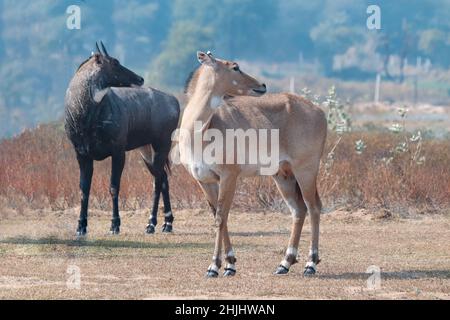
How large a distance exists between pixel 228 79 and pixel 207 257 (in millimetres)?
2394

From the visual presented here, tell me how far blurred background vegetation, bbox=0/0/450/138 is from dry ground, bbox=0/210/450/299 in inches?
2024

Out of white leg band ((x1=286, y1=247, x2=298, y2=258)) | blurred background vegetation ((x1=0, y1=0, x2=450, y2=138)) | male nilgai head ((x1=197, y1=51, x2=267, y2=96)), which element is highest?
blurred background vegetation ((x1=0, y1=0, x2=450, y2=138))

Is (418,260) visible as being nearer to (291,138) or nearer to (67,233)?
(291,138)

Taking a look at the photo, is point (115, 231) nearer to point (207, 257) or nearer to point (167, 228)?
point (167, 228)

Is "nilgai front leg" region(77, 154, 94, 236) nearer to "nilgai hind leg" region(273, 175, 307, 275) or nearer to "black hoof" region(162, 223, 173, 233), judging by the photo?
"black hoof" region(162, 223, 173, 233)

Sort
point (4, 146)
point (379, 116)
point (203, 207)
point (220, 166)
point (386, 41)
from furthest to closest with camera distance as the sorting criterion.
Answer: point (386, 41)
point (379, 116)
point (4, 146)
point (203, 207)
point (220, 166)

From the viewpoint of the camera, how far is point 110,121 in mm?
17750

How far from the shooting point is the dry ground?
12403 millimetres

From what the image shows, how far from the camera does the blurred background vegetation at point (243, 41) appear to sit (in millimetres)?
74188

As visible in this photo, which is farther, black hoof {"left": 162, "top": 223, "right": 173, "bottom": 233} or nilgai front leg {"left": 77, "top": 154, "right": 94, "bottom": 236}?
black hoof {"left": 162, "top": 223, "right": 173, "bottom": 233}

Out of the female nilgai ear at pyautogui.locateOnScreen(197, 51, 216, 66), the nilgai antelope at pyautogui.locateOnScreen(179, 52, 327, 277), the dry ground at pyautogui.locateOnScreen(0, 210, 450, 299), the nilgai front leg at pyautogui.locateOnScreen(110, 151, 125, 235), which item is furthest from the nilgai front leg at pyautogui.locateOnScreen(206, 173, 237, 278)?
the nilgai front leg at pyautogui.locateOnScreen(110, 151, 125, 235)
